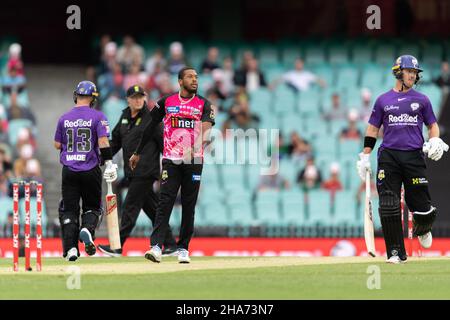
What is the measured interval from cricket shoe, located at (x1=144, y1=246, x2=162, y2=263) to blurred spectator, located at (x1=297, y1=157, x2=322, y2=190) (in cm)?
938

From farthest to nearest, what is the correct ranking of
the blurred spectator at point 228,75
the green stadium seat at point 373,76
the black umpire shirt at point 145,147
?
1. the green stadium seat at point 373,76
2. the blurred spectator at point 228,75
3. the black umpire shirt at point 145,147

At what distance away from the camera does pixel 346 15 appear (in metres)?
30.3

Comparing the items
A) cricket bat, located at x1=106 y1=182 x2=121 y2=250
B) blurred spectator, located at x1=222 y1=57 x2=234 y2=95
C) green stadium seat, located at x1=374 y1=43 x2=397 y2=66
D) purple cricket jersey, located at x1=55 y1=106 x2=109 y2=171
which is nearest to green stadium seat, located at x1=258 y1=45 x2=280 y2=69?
blurred spectator, located at x1=222 y1=57 x2=234 y2=95

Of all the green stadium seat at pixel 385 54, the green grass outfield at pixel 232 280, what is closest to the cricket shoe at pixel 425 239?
the green grass outfield at pixel 232 280

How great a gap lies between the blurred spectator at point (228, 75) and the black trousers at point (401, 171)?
1172 cm

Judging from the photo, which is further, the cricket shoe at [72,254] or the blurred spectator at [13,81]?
the blurred spectator at [13,81]

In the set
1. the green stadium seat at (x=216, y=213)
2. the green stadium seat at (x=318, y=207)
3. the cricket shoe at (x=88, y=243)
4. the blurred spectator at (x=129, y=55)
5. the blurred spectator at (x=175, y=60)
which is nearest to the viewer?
the cricket shoe at (x=88, y=243)

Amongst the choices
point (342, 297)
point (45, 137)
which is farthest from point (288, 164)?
point (342, 297)

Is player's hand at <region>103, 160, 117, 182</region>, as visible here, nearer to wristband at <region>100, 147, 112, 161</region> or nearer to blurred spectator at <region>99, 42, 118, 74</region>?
wristband at <region>100, 147, 112, 161</region>

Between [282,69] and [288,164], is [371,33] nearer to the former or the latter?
[282,69]

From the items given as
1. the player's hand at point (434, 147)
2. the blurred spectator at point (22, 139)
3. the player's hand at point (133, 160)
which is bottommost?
the blurred spectator at point (22, 139)

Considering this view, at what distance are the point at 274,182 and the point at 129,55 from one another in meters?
4.52

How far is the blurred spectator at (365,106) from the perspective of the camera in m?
26.0

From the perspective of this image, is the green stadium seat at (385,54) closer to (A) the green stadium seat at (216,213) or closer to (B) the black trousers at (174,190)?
(A) the green stadium seat at (216,213)
